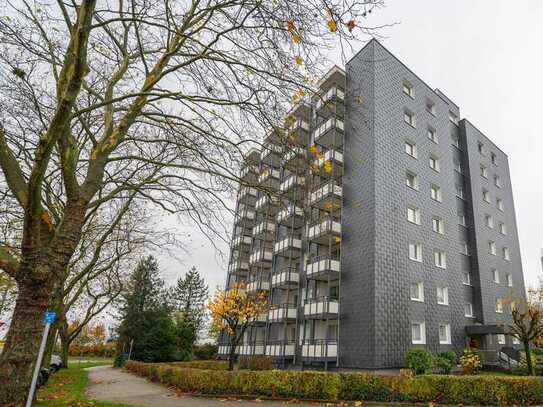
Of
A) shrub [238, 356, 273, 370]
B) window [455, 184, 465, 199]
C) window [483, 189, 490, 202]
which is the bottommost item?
shrub [238, 356, 273, 370]

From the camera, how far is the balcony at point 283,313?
84.6ft

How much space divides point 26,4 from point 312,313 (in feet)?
67.0

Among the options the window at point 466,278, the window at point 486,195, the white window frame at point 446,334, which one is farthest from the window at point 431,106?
the white window frame at point 446,334

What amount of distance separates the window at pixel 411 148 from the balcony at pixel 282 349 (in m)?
15.7

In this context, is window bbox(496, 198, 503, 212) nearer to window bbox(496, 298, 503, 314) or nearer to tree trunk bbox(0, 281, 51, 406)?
window bbox(496, 298, 503, 314)

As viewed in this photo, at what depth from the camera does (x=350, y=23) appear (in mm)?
4629

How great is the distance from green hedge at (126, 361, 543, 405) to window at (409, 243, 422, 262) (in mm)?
10991

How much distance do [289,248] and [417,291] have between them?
984 cm

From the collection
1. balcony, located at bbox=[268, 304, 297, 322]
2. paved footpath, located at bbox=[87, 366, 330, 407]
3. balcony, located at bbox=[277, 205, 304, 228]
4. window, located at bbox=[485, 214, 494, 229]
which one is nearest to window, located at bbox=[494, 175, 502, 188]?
window, located at bbox=[485, 214, 494, 229]

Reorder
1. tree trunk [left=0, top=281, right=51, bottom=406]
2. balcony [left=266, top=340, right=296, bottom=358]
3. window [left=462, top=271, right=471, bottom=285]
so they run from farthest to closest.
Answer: window [left=462, top=271, right=471, bottom=285] → balcony [left=266, top=340, right=296, bottom=358] → tree trunk [left=0, top=281, right=51, bottom=406]

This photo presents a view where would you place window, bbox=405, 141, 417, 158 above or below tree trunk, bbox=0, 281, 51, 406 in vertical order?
above

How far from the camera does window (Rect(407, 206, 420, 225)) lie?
23.6 m

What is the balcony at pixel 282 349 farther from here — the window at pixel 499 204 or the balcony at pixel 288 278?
the window at pixel 499 204

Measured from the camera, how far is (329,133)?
86.6 ft
